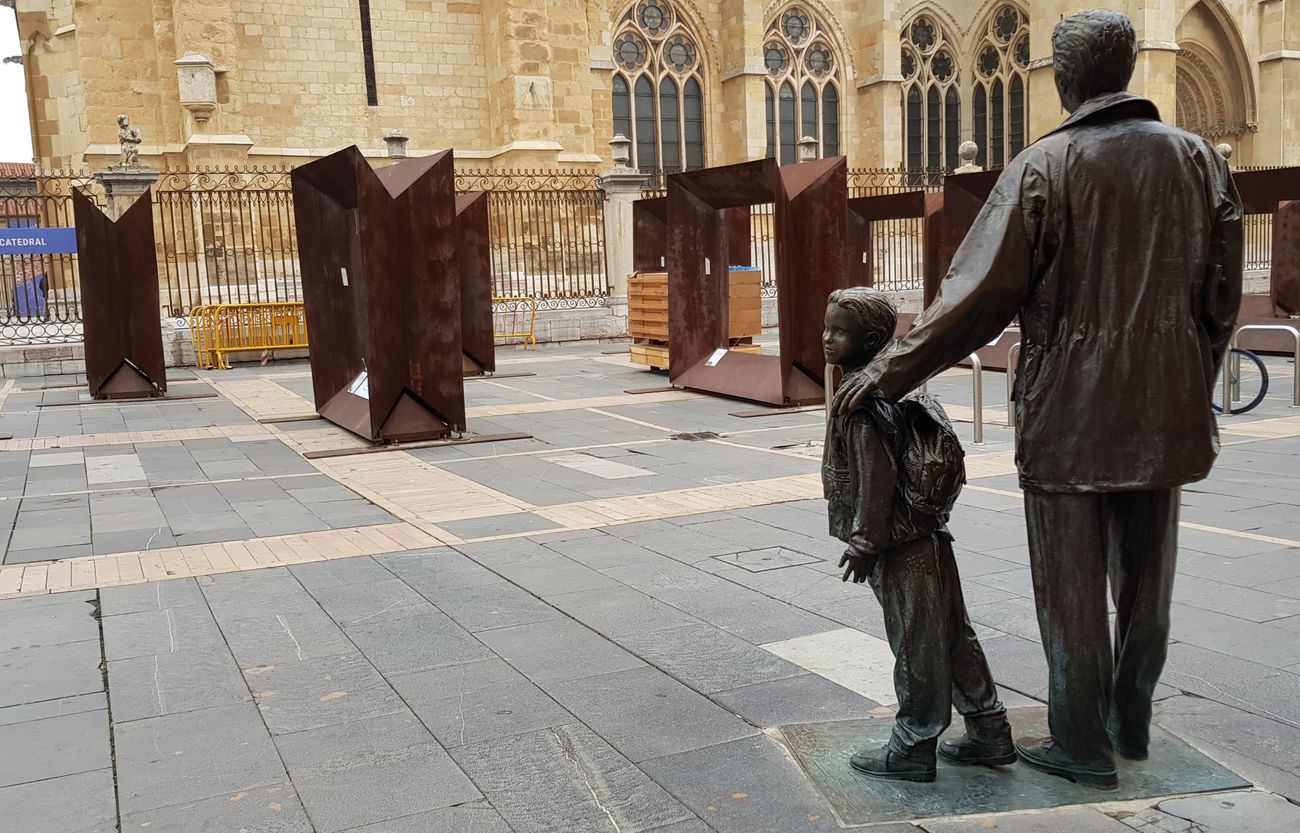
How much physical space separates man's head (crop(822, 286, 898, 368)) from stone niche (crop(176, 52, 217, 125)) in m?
21.6

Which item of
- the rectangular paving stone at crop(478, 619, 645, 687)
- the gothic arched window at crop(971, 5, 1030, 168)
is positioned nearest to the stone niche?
the rectangular paving stone at crop(478, 619, 645, 687)

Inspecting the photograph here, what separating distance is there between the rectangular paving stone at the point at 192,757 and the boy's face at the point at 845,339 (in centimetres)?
207

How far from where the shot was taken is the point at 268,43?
79.0 feet

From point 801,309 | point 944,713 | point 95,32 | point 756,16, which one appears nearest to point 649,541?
point 944,713

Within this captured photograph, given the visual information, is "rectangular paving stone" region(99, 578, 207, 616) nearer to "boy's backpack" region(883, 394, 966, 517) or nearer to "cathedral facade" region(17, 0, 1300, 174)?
"boy's backpack" region(883, 394, 966, 517)

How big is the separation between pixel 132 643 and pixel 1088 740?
3763mm

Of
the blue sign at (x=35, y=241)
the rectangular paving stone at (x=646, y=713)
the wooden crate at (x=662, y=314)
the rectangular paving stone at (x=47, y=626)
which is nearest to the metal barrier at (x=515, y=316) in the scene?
the wooden crate at (x=662, y=314)

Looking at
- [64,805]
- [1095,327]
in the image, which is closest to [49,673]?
[64,805]

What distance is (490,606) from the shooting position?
5148 mm

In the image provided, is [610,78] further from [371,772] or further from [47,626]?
[371,772]

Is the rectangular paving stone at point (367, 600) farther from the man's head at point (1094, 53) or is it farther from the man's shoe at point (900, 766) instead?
the man's head at point (1094, 53)

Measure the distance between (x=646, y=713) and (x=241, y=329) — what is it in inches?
652

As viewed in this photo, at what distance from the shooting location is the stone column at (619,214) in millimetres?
22016

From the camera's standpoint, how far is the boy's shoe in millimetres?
3168
